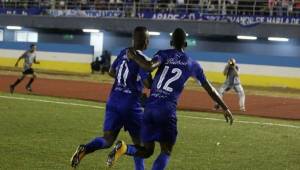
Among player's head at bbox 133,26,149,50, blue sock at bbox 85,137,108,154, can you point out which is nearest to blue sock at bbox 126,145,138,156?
blue sock at bbox 85,137,108,154

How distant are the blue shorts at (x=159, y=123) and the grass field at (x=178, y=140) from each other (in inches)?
84.1

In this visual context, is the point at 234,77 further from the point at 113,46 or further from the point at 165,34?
the point at 113,46

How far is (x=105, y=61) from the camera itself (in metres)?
37.1

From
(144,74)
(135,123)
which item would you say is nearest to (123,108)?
(135,123)

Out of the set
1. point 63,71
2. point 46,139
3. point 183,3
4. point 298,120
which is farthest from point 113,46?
point 46,139

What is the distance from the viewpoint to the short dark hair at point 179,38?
752 centimetres

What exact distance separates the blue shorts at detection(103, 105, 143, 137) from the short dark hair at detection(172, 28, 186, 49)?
127 cm

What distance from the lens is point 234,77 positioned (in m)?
21.7

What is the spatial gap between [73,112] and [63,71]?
21.4 metres

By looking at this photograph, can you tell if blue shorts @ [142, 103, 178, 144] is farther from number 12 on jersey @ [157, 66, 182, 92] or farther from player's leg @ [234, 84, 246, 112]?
player's leg @ [234, 84, 246, 112]

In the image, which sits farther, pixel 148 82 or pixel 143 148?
pixel 148 82

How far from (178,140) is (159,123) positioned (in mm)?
5459

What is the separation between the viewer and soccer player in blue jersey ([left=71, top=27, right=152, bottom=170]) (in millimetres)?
8195

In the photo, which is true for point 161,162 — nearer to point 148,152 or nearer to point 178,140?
point 148,152
